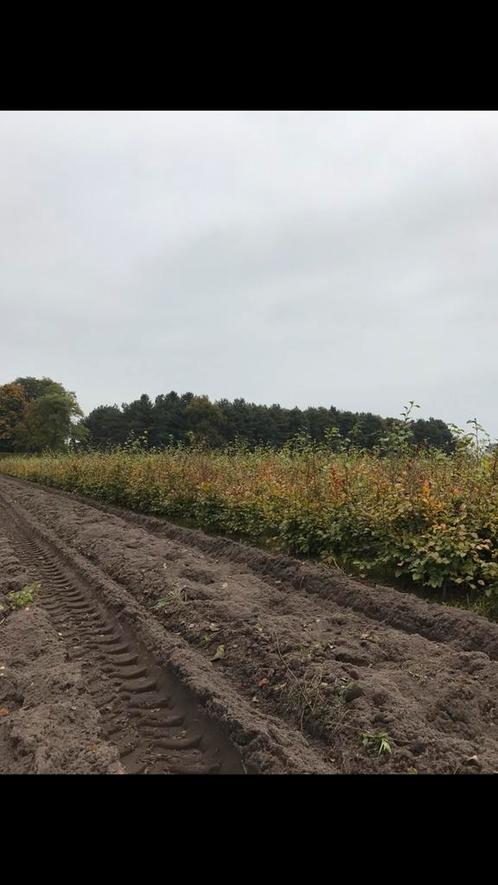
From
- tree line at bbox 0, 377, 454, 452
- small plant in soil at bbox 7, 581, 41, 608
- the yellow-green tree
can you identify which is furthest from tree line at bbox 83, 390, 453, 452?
small plant in soil at bbox 7, 581, 41, 608

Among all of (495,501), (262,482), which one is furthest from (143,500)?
(495,501)

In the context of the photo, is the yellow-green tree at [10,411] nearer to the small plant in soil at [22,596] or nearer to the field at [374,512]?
the field at [374,512]

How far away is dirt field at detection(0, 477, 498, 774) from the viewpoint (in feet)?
8.75

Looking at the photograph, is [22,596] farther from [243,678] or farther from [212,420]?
[212,420]

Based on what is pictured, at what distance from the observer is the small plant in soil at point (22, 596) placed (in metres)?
5.49

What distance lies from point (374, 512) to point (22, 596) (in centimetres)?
388

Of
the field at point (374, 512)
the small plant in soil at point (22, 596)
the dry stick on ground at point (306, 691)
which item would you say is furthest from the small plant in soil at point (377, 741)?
the small plant in soil at point (22, 596)

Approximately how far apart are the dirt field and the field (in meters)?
A: 0.47

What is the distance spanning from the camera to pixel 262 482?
8562 millimetres

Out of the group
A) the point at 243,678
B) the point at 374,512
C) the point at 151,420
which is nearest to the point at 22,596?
the point at 243,678

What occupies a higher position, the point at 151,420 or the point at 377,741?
the point at 151,420

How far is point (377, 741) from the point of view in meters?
2.70
